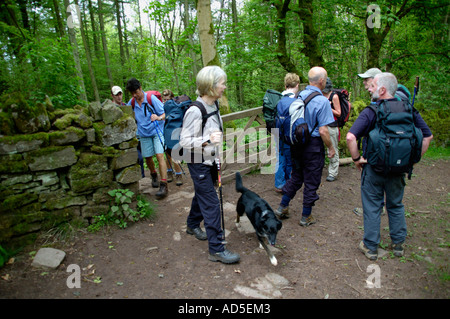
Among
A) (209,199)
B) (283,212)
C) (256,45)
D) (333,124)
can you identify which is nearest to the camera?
(209,199)

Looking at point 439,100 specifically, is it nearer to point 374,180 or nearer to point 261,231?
point 374,180

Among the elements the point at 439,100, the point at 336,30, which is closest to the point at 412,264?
the point at 336,30

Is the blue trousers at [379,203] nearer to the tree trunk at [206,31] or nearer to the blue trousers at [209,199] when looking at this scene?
the blue trousers at [209,199]

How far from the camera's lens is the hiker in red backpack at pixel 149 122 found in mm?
4699

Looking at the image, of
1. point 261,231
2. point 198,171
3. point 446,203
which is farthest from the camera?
point 446,203

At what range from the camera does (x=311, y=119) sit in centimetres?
356

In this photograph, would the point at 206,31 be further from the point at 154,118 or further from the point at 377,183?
the point at 377,183

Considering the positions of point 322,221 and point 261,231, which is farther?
point 322,221

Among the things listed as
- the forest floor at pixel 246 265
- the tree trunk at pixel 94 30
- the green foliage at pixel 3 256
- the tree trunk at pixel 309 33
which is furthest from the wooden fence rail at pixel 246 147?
the tree trunk at pixel 94 30

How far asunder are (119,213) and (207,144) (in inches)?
76.5

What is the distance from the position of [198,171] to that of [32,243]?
7.57 ft

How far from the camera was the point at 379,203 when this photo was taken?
10.2 ft

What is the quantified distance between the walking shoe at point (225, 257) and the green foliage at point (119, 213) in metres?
1.46

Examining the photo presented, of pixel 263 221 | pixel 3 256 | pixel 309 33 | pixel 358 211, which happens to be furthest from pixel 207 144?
pixel 309 33
